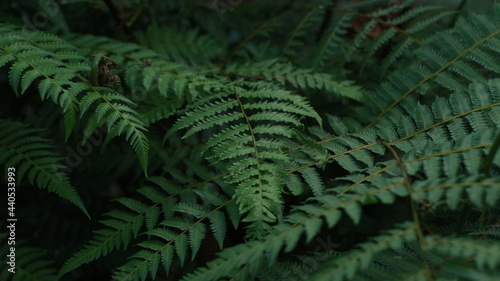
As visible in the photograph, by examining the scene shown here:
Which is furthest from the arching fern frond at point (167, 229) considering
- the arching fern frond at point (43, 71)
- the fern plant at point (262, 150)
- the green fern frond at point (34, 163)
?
the arching fern frond at point (43, 71)

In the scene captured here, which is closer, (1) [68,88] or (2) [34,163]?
(1) [68,88]

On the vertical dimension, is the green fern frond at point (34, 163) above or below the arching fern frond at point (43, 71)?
below

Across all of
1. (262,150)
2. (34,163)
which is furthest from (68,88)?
(262,150)

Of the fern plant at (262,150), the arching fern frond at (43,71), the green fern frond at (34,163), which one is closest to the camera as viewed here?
the fern plant at (262,150)

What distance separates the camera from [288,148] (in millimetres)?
1604

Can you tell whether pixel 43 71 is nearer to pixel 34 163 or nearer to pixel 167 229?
pixel 34 163

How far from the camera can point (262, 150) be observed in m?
1.56

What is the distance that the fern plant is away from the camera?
1.18 meters

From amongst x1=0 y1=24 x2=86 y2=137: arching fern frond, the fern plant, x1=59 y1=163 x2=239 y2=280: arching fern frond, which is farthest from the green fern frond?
x1=0 y1=24 x2=86 y2=137: arching fern frond

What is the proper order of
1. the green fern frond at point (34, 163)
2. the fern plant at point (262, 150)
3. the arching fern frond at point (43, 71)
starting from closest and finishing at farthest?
1. the fern plant at point (262, 150)
2. the arching fern frond at point (43, 71)
3. the green fern frond at point (34, 163)

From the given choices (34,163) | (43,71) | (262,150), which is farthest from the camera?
(34,163)

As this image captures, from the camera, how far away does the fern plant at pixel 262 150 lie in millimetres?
1180

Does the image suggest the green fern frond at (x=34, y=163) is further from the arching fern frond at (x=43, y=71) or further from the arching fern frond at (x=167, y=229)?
the arching fern frond at (x=43, y=71)

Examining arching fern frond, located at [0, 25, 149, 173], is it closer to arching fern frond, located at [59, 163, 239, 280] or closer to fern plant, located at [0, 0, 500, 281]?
fern plant, located at [0, 0, 500, 281]
